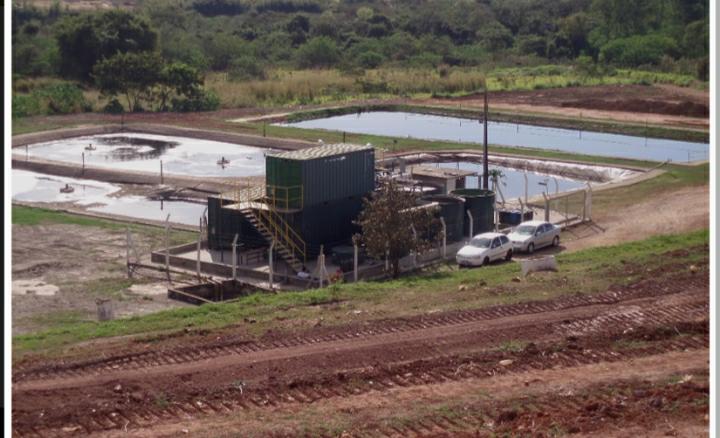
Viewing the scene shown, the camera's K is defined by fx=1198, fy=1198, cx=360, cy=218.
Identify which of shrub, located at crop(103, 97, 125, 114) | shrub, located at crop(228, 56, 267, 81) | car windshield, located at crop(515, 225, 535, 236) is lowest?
car windshield, located at crop(515, 225, 535, 236)

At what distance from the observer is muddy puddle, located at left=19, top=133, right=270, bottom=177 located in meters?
42.3

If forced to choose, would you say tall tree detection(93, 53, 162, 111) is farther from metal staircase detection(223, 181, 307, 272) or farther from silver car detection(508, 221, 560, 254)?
silver car detection(508, 221, 560, 254)

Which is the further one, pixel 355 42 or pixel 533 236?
pixel 355 42

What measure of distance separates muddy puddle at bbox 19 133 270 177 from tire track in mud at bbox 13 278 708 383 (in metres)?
22.5

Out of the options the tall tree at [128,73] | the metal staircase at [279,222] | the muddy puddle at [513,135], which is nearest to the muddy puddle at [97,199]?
the metal staircase at [279,222]

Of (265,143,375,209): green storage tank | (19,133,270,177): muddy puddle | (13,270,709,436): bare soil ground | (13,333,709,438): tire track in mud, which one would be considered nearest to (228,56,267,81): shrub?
(19,133,270,177): muddy puddle

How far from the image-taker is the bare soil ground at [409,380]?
13.5 metres

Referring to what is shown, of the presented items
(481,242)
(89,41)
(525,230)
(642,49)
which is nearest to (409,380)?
(481,242)

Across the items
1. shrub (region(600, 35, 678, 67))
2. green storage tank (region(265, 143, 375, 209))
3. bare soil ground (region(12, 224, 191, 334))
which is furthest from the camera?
shrub (region(600, 35, 678, 67))

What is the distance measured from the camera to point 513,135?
53.1m

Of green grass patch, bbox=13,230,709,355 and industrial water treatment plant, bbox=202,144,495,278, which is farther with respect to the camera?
industrial water treatment plant, bbox=202,144,495,278

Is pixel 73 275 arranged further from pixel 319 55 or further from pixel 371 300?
pixel 319 55

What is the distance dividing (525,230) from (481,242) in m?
2.09

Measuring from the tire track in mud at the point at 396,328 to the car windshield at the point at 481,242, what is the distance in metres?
5.90
